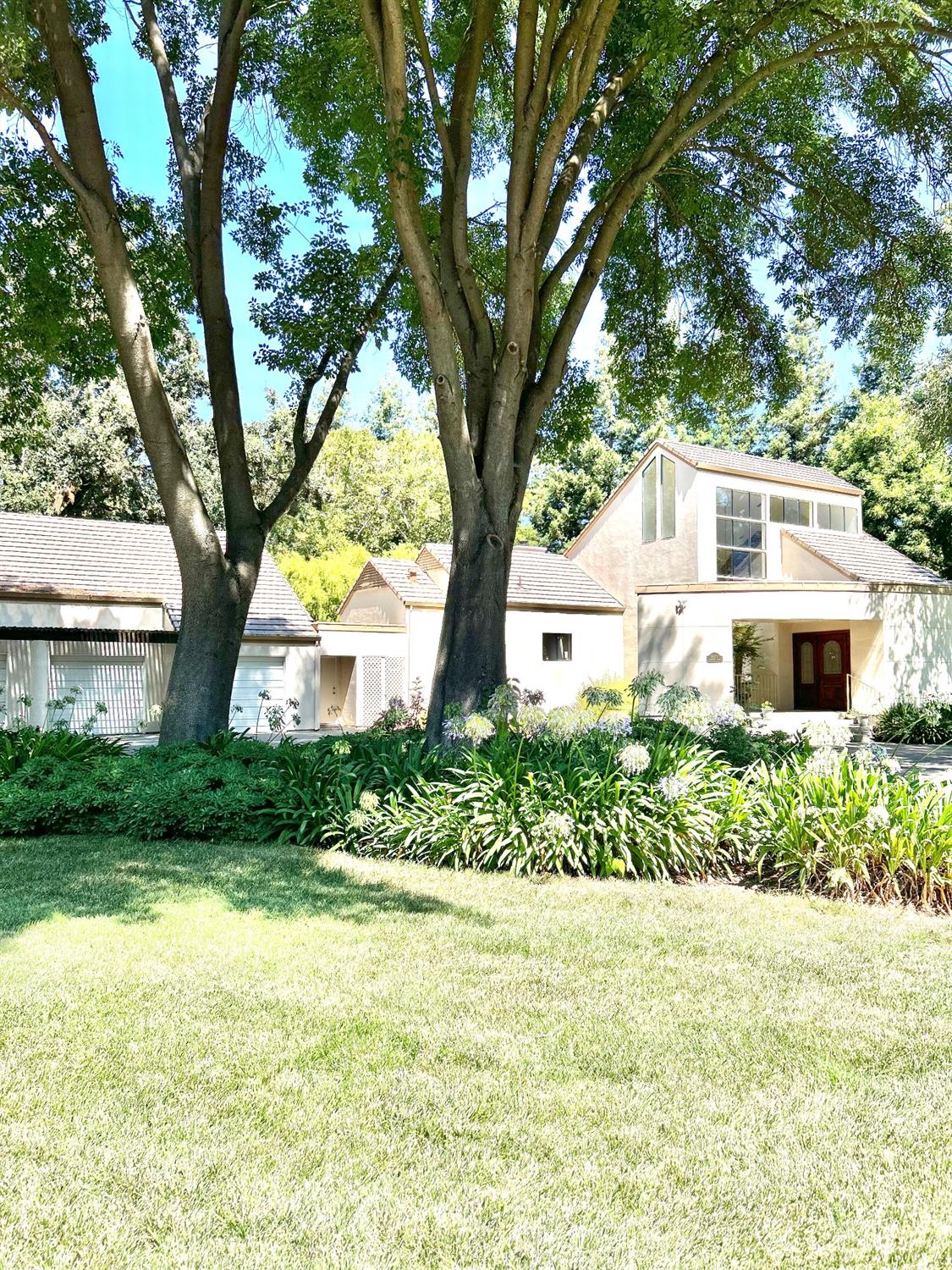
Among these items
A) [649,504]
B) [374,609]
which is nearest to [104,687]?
[374,609]

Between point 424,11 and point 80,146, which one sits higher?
point 424,11

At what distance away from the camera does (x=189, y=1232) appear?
239cm

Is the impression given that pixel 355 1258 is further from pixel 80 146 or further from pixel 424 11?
pixel 424 11

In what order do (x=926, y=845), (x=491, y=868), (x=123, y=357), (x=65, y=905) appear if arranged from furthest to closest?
(x=123, y=357) < (x=491, y=868) < (x=926, y=845) < (x=65, y=905)

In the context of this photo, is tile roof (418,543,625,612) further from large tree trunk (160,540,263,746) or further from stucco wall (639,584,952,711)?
large tree trunk (160,540,263,746)

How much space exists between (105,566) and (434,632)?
27.7ft

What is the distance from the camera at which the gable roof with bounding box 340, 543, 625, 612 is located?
2441cm

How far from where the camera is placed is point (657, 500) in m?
26.4

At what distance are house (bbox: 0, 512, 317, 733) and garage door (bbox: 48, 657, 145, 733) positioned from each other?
0.07 feet

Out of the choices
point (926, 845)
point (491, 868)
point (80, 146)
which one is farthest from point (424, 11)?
point (926, 845)

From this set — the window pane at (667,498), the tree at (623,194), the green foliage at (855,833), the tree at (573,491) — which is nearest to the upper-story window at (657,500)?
the window pane at (667,498)

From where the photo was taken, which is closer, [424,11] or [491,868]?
[491,868]

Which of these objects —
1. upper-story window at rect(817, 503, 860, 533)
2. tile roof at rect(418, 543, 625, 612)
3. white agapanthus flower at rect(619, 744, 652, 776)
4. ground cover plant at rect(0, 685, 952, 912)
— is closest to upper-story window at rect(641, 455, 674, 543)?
tile roof at rect(418, 543, 625, 612)

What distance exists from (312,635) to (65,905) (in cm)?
1743
